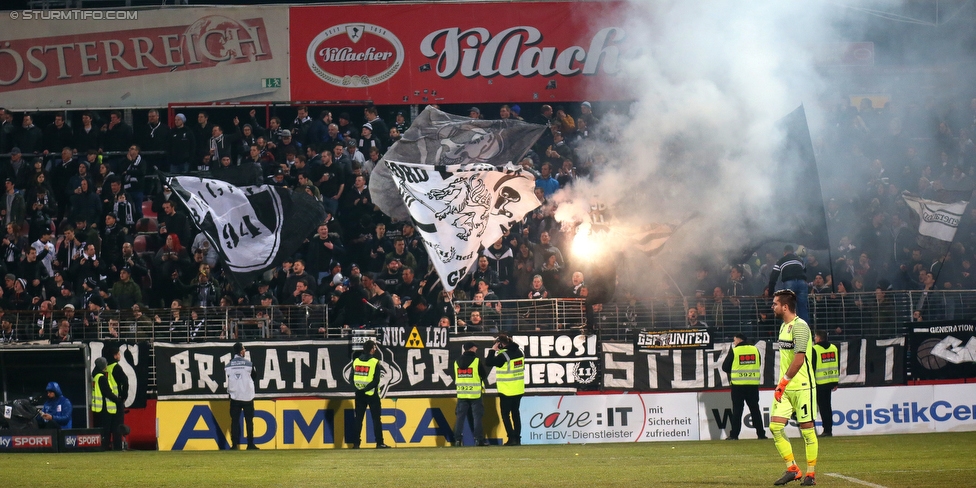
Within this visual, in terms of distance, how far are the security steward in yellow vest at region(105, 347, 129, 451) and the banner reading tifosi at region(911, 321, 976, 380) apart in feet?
47.0

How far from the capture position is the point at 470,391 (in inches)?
770

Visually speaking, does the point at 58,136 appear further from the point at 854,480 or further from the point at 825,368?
the point at 854,480

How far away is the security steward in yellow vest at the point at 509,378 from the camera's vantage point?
1931 centimetres

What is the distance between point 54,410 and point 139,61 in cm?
1053

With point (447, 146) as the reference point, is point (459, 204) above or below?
below

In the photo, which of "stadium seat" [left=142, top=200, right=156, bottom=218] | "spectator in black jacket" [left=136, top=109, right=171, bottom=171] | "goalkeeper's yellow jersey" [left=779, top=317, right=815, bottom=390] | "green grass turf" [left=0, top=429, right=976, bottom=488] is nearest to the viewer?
"goalkeeper's yellow jersey" [left=779, top=317, right=815, bottom=390]

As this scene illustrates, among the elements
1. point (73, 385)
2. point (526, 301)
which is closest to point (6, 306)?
point (73, 385)

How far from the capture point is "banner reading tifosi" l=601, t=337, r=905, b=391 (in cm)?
2016

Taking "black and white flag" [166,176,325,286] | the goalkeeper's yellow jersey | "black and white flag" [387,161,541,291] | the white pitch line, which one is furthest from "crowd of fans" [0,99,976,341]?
the goalkeeper's yellow jersey

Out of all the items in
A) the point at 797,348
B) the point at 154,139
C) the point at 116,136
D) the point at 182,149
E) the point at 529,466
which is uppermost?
the point at 116,136

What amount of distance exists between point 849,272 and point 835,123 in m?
4.95

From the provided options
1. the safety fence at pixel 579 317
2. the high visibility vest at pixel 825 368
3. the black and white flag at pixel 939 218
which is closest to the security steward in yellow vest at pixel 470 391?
the safety fence at pixel 579 317

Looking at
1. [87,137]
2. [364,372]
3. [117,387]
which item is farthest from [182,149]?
[364,372]

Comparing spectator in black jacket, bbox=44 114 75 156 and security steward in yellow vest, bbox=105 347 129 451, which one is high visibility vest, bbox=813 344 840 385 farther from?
spectator in black jacket, bbox=44 114 75 156
